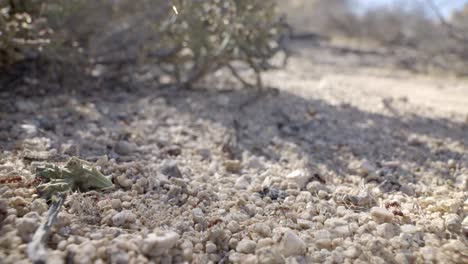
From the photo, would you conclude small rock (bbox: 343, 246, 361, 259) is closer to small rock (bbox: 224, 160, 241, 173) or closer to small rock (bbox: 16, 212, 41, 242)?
small rock (bbox: 224, 160, 241, 173)

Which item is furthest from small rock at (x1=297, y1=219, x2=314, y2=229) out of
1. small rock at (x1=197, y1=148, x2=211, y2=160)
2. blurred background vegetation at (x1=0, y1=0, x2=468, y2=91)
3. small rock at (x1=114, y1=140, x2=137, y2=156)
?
blurred background vegetation at (x1=0, y1=0, x2=468, y2=91)

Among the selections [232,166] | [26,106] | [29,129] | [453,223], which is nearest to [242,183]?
[232,166]

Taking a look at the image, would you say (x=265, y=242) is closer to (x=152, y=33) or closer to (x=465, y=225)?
(x=465, y=225)

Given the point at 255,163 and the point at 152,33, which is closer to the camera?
the point at 255,163

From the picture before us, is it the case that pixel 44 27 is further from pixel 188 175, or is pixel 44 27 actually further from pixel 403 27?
pixel 403 27

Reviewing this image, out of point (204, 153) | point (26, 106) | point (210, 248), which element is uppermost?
point (26, 106)

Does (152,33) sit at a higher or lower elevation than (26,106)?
higher
